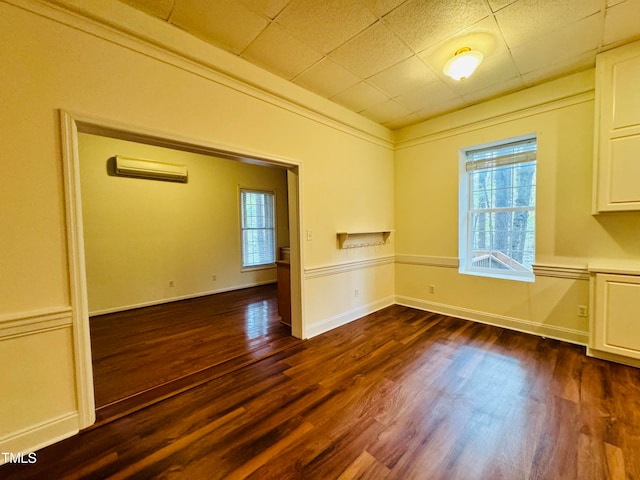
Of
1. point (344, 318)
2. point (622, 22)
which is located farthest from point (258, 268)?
point (622, 22)

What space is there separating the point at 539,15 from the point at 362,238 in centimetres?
261

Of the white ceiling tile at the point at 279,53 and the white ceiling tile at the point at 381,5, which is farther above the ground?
the white ceiling tile at the point at 279,53

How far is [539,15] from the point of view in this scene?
6.37 feet

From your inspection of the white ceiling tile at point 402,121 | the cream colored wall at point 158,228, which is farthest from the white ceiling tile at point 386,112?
the cream colored wall at point 158,228

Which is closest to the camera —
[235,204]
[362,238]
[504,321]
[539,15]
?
[539,15]

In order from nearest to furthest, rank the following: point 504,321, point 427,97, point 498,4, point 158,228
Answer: point 498,4, point 427,97, point 504,321, point 158,228

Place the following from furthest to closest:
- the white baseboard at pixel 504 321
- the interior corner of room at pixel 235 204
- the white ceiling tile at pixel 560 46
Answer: the white baseboard at pixel 504 321 < the white ceiling tile at pixel 560 46 < the interior corner of room at pixel 235 204

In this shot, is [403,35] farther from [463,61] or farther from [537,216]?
[537,216]

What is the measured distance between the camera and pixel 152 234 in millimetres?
4613

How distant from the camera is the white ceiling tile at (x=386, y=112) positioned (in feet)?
11.0

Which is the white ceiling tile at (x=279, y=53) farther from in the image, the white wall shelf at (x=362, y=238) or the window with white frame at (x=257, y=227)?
the window with white frame at (x=257, y=227)

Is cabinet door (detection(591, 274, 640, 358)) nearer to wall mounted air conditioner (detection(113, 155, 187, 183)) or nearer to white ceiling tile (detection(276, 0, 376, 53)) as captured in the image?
white ceiling tile (detection(276, 0, 376, 53))

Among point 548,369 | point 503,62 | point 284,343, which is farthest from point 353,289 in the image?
point 503,62

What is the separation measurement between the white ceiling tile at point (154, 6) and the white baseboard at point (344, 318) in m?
2.99
